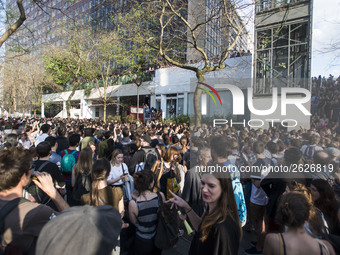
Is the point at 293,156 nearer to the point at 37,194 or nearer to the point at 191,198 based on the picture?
the point at 191,198

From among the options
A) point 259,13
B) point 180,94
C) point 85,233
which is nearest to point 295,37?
point 259,13

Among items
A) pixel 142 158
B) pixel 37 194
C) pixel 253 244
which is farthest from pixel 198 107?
pixel 37 194

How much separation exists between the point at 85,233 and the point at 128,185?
10.8 feet

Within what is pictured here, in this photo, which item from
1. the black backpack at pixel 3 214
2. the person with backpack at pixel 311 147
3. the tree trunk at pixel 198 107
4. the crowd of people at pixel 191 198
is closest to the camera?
the crowd of people at pixel 191 198

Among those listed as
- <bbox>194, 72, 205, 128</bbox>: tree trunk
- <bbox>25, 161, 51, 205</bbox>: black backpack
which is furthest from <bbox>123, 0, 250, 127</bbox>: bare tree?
<bbox>25, 161, 51, 205</bbox>: black backpack

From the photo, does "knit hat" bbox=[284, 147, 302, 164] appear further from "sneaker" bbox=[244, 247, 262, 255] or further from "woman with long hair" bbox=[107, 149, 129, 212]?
"woman with long hair" bbox=[107, 149, 129, 212]

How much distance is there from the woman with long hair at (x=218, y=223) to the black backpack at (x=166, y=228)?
1.81 ft

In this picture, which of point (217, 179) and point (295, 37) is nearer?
point (217, 179)

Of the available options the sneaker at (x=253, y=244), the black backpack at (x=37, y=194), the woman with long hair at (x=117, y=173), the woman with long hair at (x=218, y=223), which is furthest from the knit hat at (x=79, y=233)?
the sneaker at (x=253, y=244)

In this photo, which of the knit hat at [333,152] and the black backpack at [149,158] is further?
the black backpack at [149,158]

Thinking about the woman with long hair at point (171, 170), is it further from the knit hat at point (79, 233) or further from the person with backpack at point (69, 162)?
the knit hat at point (79, 233)

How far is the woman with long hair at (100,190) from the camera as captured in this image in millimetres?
2885

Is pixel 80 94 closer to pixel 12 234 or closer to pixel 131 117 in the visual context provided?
pixel 131 117

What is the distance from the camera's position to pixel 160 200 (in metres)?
2.79
